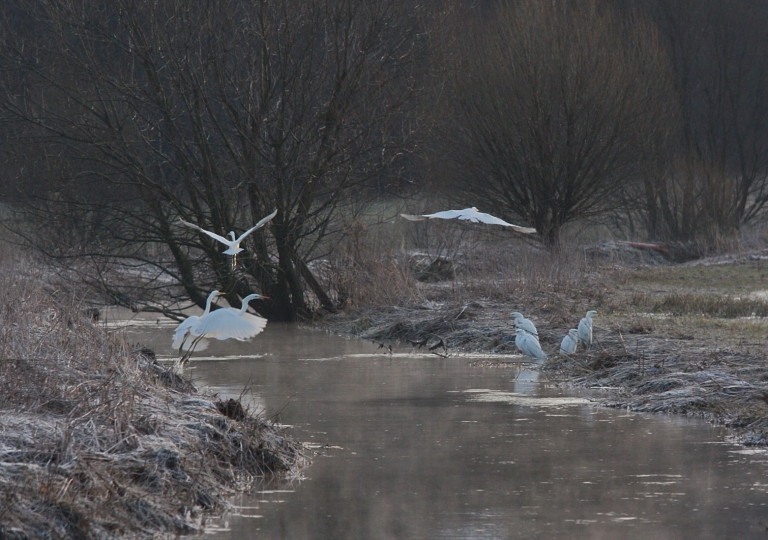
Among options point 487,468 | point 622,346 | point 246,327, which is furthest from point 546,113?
point 487,468

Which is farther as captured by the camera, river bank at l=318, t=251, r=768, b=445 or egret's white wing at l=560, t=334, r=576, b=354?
egret's white wing at l=560, t=334, r=576, b=354

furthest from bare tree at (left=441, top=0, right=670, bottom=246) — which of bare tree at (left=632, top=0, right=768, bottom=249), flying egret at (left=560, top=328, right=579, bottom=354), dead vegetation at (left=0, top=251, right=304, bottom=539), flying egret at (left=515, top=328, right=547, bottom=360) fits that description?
dead vegetation at (left=0, top=251, right=304, bottom=539)

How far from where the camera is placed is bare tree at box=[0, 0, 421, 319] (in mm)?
15180

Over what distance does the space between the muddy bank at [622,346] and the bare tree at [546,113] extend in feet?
15.7

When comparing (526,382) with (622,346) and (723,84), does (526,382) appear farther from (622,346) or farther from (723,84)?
(723,84)

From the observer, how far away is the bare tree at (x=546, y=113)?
21.8m

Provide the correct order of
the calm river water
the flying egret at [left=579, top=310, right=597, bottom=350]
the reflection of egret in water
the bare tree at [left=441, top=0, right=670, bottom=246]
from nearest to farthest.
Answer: the calm river water < the reflection of egret in water < the flying egret at [left=579, top=310, right=597, bottom=350] < the bare tree at [left=441, top=0, right=670, bottom=246]

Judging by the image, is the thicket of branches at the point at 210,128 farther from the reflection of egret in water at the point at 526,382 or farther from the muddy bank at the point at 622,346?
the reflection of egret in water at the point at 526,382

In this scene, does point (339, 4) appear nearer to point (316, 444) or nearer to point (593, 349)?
point (593, 349)

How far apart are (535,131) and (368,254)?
6283mm

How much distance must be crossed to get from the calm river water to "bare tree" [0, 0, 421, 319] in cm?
505

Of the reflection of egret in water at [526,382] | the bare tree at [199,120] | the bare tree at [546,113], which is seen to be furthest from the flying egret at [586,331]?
the bare tree at [546,113]

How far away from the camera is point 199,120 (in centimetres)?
1547

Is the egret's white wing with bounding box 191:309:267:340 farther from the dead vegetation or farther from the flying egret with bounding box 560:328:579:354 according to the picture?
the flying egret with bounding box 560:328:579:354
